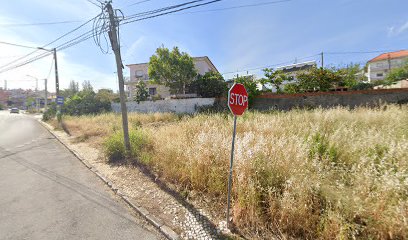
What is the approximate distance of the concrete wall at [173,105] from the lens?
58.3ft

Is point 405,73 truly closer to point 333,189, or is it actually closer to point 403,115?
point 403,115

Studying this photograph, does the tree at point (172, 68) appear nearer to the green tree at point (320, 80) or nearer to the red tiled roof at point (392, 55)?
the green tree at point (320, 80)

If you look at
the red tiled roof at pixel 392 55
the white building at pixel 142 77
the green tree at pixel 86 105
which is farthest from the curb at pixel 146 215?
the red tiled roof at pixel 392 55

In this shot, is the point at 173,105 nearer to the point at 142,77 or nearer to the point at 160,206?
the point at 142,77

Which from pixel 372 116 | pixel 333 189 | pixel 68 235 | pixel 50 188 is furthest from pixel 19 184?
pixel 372 116

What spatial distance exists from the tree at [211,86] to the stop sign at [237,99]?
15.4 meters

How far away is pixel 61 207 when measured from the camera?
3223mm

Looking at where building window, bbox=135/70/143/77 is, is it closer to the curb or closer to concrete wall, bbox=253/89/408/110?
concrete wall, bbox=253/89/408/110

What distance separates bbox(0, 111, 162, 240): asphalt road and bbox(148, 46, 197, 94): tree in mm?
14690

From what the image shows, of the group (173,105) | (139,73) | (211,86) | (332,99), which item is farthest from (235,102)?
(139,73)

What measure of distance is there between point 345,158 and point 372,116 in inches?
164

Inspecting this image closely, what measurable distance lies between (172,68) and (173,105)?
12.8 ft

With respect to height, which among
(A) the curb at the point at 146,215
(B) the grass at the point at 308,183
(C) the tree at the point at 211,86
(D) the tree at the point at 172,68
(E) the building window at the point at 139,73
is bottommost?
(A) the curb at the point at 146,215

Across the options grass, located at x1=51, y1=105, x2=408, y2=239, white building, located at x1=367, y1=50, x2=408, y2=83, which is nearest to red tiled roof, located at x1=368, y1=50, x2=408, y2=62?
white building, located at x1=367, y1=50, x2=408, y2=83
